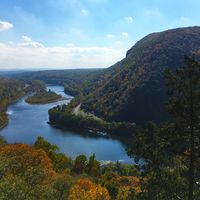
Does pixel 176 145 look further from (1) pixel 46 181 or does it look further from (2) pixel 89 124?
(2) pixel 89 124

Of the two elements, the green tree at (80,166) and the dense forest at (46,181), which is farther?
the green tree at (80,166)

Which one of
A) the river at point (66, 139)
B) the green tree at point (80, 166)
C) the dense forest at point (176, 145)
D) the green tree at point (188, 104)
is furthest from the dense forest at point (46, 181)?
the river at point (66, 139)

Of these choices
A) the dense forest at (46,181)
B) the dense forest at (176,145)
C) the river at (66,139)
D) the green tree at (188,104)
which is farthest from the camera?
the river at (66,139)

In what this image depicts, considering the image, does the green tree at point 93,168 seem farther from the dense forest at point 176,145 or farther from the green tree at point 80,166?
the dense forest at point 176,145

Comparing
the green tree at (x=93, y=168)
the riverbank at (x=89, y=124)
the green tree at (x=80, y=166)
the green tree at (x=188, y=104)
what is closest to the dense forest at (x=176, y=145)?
the green tree at (x=188, y=104)

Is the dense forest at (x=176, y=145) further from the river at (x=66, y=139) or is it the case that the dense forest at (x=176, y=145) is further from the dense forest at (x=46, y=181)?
the river at (x=66, y=139)

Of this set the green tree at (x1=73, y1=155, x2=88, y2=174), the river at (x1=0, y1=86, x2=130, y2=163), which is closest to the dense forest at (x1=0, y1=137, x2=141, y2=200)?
the green tree at (x1=73, y1=155, x2=88, y2=174)

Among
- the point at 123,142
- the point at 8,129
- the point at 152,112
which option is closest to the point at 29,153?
the point at 123,142

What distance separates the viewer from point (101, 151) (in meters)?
120

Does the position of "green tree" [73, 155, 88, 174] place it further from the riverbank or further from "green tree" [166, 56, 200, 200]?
the riverbank

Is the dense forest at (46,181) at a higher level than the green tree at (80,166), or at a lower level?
higher

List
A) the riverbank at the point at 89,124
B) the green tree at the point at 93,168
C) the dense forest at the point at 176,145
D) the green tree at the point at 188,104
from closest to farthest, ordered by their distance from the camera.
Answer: the green tree at the point at 188,104 < the dense forest at the point at 176,145 < the green tree at the point at 93,168 < the riverbank at the point at 89,124

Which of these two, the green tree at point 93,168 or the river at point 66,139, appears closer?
the green tree at point 93,168

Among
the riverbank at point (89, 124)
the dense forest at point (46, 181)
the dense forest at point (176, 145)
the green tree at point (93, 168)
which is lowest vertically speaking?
the riverbank at point (89, 124)
